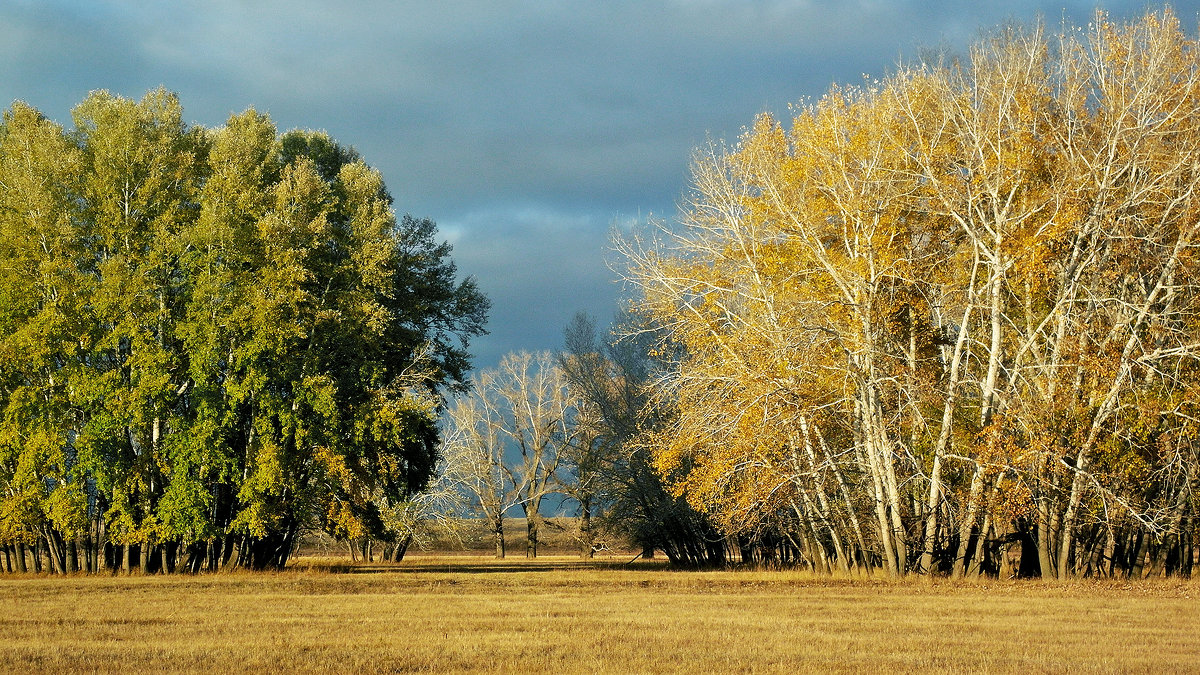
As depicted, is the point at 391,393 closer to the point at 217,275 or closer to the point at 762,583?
the point at 217,275

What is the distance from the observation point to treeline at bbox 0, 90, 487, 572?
2853cm

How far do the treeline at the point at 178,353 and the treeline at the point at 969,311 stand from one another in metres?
9.58

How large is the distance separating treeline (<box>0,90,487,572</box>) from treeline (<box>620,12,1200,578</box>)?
9582 mm

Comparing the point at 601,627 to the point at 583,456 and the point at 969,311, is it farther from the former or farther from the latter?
the point at 583,456

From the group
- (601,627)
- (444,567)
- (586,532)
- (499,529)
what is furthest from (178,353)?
(499,529)

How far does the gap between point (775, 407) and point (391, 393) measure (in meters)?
11.8

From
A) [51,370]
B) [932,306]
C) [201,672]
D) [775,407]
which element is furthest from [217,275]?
[201,672]

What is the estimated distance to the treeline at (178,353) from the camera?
2853 centimetres

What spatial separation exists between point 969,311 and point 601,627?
1335cm

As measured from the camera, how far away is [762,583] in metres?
25.2

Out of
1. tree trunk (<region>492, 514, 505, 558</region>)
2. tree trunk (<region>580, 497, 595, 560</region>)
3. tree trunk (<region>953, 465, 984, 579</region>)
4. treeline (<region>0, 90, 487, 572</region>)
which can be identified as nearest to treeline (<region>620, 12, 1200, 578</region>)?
tree trunk (<region>953, 465, 984, 579</region>)

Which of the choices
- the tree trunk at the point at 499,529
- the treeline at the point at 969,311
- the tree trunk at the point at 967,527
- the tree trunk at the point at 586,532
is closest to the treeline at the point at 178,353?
the treeline at the point at 969,311

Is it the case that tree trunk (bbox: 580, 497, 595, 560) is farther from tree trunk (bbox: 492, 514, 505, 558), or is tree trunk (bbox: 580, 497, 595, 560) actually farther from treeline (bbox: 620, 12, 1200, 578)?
treeline (bbox: 620, 12, 1200, 578)

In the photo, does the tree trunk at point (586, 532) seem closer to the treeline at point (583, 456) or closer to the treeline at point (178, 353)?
the treeline at point (583, 456)
